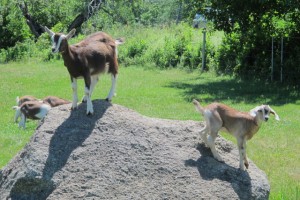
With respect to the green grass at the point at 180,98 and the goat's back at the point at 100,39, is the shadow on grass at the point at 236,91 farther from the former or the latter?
the goat's back at the point at 100,39

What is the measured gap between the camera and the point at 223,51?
27156 millimetres

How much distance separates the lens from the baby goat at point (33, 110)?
48.8 feet

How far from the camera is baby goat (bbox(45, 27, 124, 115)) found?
8.11 metres

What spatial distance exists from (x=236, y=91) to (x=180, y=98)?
106 inches

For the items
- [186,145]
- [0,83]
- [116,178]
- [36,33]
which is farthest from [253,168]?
[36,33]

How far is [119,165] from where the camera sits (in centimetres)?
735

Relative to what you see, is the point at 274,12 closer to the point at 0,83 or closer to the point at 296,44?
the point at 296,44

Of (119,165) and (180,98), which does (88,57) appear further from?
(180,98)

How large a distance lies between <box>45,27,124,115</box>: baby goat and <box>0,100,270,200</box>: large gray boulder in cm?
49

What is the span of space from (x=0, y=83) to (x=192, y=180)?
60.7 feet

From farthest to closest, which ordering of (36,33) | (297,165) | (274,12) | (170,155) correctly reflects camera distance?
1. (36,33)
2. (274,12)
3. (297,165)
4. (170,155)

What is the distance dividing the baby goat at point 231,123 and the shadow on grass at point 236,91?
37.6 ft

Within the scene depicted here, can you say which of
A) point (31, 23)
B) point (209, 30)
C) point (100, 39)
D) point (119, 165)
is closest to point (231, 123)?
point (119, 165)

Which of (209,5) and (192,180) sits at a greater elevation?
(209,5)
